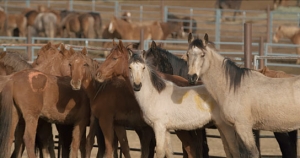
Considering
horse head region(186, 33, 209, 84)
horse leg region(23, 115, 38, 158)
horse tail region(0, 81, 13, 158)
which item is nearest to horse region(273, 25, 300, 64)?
horse head region(186, 33, 209, 84)

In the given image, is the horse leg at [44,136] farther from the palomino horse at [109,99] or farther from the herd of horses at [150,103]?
the palomino horse at [109,99]

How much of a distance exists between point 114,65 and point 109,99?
464 mm

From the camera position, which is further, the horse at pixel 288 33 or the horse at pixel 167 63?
the horse at pixel 288 33

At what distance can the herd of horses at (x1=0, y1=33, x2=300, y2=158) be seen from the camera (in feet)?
21.7

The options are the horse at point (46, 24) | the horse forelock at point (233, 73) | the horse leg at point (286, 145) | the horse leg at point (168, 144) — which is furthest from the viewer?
the horse at point (46, 24)

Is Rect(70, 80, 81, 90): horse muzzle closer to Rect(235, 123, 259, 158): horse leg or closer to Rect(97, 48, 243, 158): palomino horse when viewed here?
Rect(97, 48, 243, 158): palomino horse

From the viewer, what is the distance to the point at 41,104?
740 cm

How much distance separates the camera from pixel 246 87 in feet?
22.0

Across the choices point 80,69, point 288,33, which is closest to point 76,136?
point 80,69

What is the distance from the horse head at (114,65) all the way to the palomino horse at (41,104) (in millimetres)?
806

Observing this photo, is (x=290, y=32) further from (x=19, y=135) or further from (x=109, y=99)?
(x=19, y=135)

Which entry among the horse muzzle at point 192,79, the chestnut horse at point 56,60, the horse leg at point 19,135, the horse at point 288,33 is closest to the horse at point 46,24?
the horse at point 288,33

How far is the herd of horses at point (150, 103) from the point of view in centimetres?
662

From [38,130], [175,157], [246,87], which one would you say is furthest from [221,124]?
[175,157]
